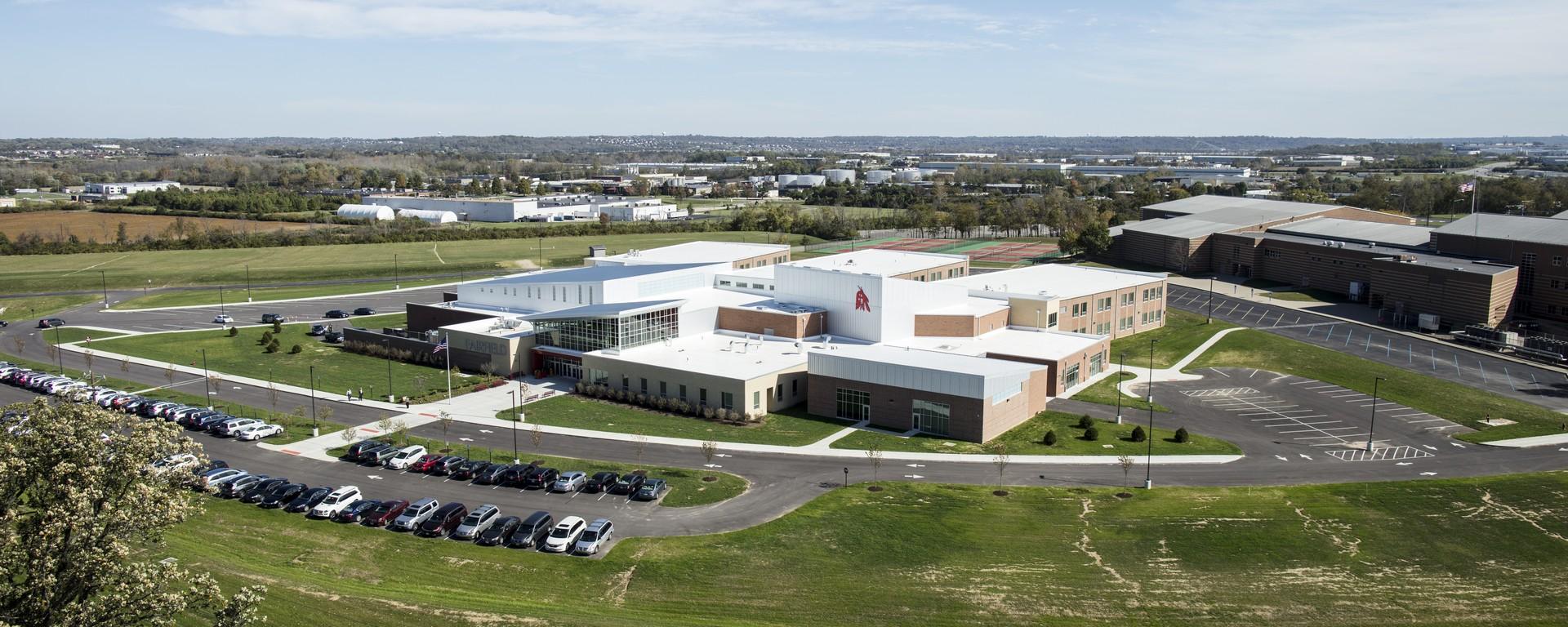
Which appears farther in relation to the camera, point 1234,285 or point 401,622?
point 1234,285

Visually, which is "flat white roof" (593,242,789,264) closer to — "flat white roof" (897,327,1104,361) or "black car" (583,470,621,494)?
"flat white roof" (897,327,1104,361)

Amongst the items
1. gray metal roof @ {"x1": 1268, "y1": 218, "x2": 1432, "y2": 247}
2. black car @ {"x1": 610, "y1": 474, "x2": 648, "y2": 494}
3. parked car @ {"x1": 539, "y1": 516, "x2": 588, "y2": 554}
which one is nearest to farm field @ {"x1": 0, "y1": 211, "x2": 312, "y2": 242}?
black car @ {"x1": 610, "y1": 474, "x2": 648, "y2": 494}

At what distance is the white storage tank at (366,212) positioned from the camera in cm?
16325

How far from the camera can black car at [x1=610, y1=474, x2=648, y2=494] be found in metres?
43.0

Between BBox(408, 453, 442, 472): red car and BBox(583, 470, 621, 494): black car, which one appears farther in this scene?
BBox(408, 453, 442, 472): red car

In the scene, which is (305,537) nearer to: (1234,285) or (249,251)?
(1234,285)

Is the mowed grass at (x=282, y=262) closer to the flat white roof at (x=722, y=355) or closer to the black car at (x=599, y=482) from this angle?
the flat white roof at (x=722, y=355)

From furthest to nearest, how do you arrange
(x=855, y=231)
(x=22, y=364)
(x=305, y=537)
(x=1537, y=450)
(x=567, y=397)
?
(x=855, y=231), (x=22, y=364), (x=567, y=397), (x=1537, y=450), (x=305, y=537)

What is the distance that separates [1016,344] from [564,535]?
124 feet

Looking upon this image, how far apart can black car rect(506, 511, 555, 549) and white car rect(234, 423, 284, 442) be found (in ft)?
68.2

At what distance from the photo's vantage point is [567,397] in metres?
60.4

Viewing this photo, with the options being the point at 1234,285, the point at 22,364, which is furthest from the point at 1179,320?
the point at 22,364

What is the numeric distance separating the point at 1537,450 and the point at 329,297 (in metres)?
96.0

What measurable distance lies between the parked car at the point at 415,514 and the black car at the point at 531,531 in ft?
13.7
